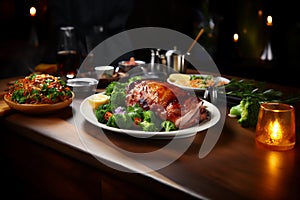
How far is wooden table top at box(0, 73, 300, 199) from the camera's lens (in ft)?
2.94

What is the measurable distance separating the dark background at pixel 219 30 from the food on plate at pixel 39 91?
1259 millimetres

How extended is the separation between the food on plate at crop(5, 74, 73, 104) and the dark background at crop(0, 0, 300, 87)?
126 centimetres

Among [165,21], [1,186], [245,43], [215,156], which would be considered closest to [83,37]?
[165,21]

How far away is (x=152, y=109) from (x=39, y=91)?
0.50 m

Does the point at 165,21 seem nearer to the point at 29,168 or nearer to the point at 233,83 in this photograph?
the point at 233,83

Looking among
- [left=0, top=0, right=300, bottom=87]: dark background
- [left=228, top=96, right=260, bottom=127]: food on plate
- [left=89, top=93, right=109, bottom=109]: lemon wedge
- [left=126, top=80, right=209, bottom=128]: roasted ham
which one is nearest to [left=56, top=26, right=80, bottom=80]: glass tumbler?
[left=89, top=93, right=109, bottom=109]: lemon wedge

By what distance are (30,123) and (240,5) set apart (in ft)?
Result: 7.38

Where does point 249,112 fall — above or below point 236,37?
below

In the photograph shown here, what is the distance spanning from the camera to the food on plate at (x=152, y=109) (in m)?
1.20

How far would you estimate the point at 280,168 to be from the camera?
99cm

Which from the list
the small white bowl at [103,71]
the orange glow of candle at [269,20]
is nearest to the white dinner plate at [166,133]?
the small white bowl at [103,71]

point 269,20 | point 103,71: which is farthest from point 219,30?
point 103,71

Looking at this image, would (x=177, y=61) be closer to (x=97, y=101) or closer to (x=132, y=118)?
(x=97, y=101)

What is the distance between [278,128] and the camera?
43.8 inches
